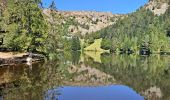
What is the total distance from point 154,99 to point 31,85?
14001 mm

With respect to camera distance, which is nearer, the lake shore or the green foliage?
the lake shore

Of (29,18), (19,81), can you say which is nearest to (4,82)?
(19,81)

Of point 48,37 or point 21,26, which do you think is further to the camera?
point 48,37

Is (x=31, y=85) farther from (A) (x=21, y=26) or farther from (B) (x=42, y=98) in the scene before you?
(A) (x=21, y=26)

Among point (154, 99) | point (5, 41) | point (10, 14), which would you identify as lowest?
point (154, 99)

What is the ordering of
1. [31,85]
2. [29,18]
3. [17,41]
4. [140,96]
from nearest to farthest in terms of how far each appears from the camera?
1. [140,96]
2. [31,85]
3. [17,41]
4. [29,18]

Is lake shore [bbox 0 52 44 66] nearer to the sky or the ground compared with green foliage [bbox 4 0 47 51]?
nearer to the ground

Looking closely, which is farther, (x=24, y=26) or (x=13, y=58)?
(x=24, y=26)

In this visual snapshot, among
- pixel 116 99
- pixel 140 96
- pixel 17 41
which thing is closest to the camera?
pixel 116 99

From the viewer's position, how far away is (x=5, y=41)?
3903 inches

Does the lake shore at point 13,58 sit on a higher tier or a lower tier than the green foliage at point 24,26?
lower

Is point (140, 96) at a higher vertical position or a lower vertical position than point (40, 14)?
lower

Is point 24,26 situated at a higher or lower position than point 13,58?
higher

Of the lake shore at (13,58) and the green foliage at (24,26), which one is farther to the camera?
the green foliage at (24,26)
